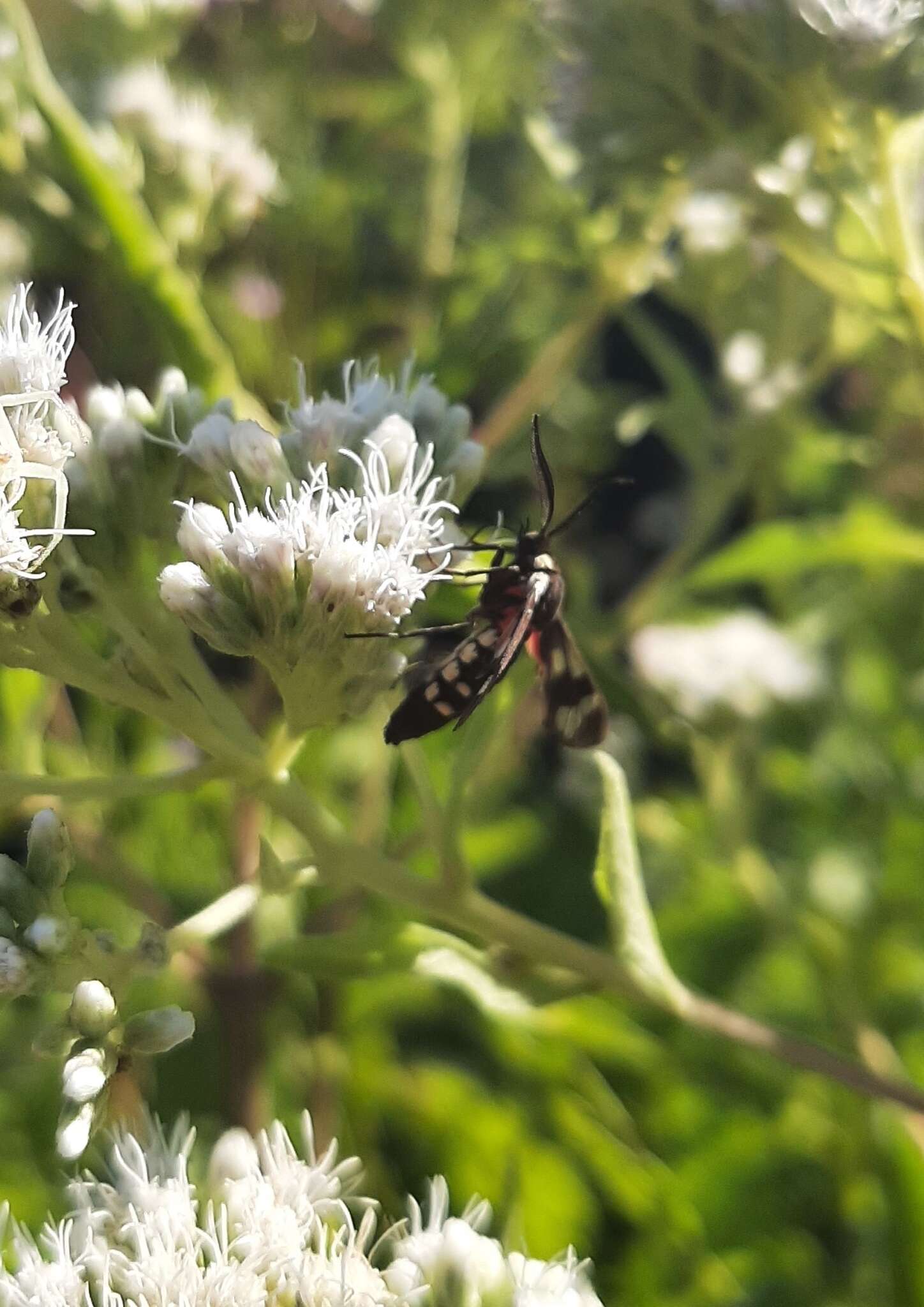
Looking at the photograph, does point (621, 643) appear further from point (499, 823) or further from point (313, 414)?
point (313, 414)

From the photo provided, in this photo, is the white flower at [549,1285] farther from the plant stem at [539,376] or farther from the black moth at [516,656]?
the plant stem at [539,376]

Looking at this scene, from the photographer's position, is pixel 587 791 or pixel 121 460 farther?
pixel 587 791

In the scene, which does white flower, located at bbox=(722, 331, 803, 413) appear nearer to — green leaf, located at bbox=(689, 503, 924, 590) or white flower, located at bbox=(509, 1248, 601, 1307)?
green leaf, located at bbox=(689, 503, 924, 590)

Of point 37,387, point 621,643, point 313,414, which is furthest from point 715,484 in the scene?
point 37,387

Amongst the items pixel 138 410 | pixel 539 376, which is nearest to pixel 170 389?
pixel 138 410

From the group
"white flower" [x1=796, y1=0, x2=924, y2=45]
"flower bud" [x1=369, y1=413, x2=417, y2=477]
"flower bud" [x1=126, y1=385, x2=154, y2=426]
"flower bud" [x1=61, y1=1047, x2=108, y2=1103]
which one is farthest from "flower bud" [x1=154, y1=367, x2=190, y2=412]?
"white flower" [x1=796, y1=0, x2=924, y2=45]
